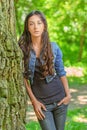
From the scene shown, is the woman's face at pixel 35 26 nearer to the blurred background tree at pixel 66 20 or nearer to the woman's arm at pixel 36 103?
the woman's arm at pixel 36 103

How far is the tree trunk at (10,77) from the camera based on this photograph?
3.17 metres

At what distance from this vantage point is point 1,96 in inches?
125

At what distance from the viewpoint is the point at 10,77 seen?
128 inches

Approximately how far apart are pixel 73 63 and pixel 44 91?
12.4 m

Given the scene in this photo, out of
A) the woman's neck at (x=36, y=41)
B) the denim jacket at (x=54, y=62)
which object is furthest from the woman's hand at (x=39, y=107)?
the woman's neck at (x=36, y=41)

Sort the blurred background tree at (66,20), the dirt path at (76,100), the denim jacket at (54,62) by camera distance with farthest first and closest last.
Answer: the blurred background tree at (66,20)
the dirt path at (76,100)
the denim jacket at (54,62)

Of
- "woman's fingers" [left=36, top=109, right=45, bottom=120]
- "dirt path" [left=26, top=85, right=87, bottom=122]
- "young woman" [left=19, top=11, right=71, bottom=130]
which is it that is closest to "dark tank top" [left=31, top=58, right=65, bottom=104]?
"young woman" [left=19, top=11, right=71, bottom=130]

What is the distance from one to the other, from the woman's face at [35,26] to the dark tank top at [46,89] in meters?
0.35

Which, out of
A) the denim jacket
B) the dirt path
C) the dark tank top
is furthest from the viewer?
the dirt path

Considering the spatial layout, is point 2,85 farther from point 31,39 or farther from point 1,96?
point 31,39

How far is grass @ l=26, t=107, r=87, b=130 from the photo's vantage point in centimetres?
614

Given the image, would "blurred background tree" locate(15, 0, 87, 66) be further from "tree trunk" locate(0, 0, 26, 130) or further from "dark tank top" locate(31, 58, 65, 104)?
"tree trunk" locate(0, 0, 26, 130)

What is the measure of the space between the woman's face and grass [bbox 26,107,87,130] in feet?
8.94

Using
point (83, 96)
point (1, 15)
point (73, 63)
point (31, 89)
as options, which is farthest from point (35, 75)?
point (73, 63)
